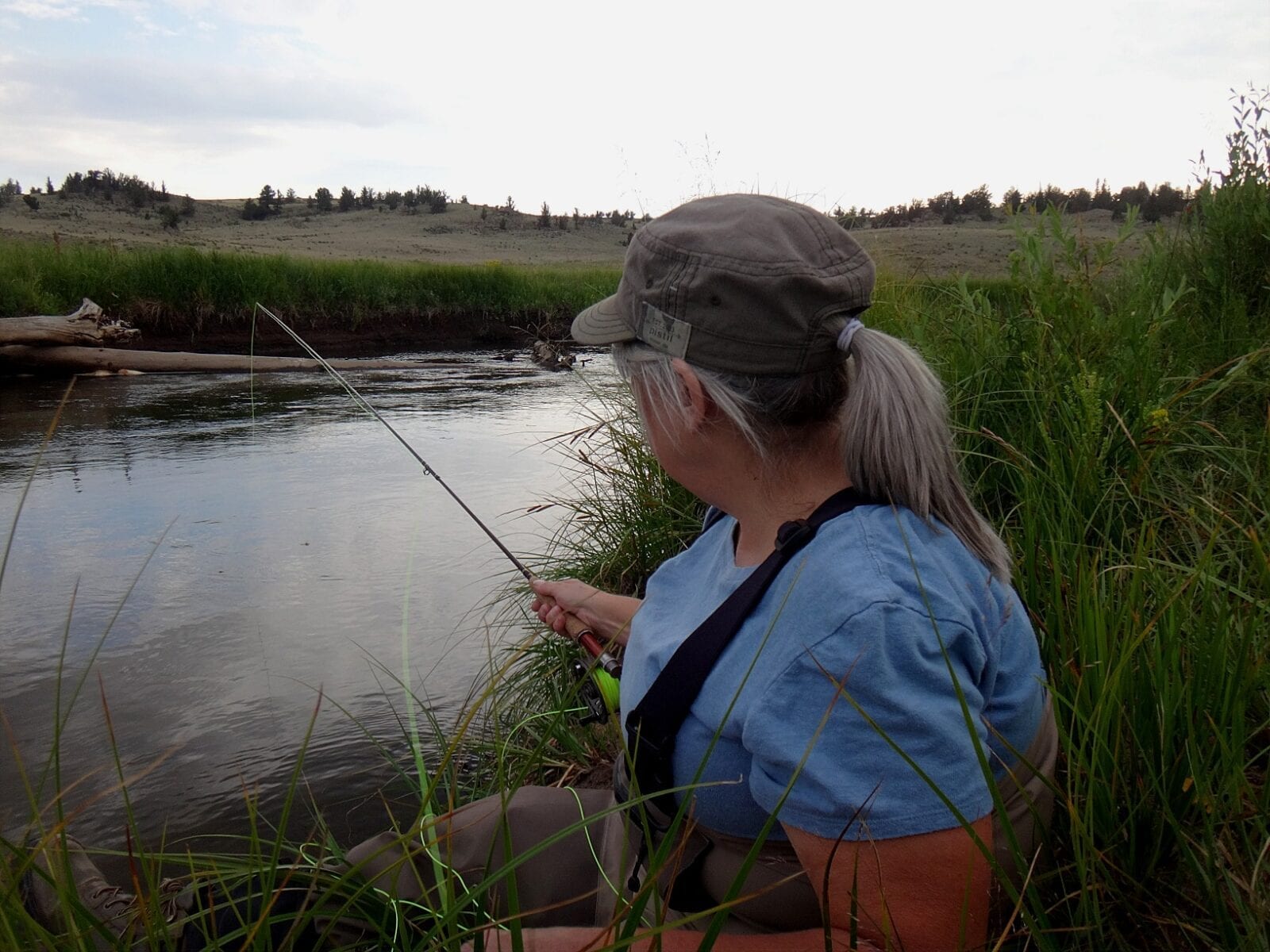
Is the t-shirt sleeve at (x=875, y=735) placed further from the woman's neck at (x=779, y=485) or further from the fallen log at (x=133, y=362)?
the fallen log at (x=133, y=362)

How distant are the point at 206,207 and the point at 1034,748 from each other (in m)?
51.0

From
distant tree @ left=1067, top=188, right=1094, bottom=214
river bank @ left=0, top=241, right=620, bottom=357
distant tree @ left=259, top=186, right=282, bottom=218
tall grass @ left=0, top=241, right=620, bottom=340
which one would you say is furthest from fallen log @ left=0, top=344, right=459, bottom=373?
distant tree @ left=259, top=186, right=282, bottom=218

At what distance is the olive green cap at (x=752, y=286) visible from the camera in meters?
1.22

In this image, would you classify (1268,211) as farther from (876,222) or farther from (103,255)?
(103,255)

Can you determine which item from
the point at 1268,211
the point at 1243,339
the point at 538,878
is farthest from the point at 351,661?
the point at 1268,211

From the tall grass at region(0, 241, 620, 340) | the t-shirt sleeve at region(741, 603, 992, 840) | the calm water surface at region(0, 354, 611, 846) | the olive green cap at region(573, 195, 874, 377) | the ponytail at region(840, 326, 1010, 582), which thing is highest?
the tall grass at region(0, 241, 620, 340)

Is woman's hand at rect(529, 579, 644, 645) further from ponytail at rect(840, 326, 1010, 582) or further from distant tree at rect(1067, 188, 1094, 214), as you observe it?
distant tree at rect(1067, 188, 1094, 214)

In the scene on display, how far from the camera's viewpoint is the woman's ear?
4.22ft

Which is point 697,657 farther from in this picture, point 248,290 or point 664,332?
point 248,290

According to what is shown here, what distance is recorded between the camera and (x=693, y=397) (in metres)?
1.30

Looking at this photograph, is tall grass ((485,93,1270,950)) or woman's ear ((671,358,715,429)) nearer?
tall grass ((485,93,1270,950))

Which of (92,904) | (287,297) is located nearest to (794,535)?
(92,904)

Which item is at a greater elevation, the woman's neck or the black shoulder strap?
the woman's neck

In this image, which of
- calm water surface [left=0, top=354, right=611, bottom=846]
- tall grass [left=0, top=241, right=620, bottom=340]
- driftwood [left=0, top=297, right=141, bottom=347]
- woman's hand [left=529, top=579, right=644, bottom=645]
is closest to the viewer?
woman's hand [left=529, top=579, right=644, bottom=645]
